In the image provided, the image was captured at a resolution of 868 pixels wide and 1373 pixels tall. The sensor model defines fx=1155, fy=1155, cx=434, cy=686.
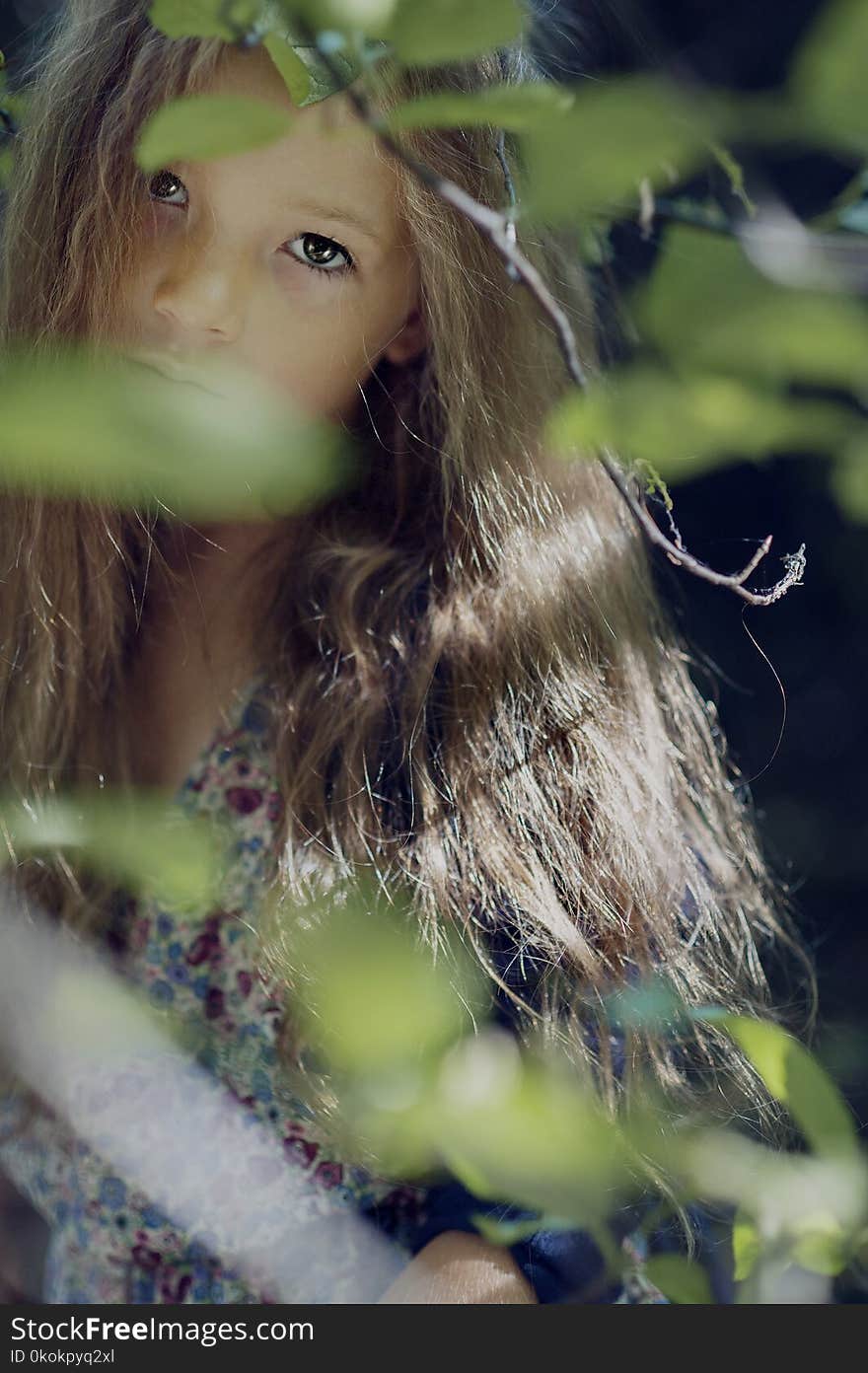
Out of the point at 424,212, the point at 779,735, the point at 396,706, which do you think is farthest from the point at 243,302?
the point at 779,735

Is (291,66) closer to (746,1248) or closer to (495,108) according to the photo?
(495,108)

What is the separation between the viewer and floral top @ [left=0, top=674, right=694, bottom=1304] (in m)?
0.90

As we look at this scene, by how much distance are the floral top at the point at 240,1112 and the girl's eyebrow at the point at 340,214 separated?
1.25 feet

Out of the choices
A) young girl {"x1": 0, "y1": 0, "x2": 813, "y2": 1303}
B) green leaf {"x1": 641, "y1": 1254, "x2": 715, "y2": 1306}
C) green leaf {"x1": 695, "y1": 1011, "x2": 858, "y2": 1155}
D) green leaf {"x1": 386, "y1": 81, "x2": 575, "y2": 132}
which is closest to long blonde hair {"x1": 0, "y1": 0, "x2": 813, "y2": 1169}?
young girl {"x1": 0, "y1": 0, "x2": 813, "y2": 1303}

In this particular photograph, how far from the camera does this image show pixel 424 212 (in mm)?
771

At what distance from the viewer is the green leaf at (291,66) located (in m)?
0.44

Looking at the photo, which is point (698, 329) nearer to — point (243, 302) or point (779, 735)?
point (243, 302)

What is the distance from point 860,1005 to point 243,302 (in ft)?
2.48

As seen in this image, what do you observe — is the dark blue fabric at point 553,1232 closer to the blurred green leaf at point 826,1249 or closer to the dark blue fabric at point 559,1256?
the dark blue fabric at point 559,1256

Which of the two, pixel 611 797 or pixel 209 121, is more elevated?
pixel 209 121

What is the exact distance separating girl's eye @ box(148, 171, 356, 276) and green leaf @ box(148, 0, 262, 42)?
329mm

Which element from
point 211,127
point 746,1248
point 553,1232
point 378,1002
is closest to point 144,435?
point 211,127

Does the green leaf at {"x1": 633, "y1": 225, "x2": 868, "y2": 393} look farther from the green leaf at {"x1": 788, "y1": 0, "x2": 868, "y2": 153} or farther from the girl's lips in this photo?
the girl's lips

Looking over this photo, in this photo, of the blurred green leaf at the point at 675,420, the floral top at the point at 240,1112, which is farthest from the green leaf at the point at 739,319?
the floral top at the point at 240,1112
